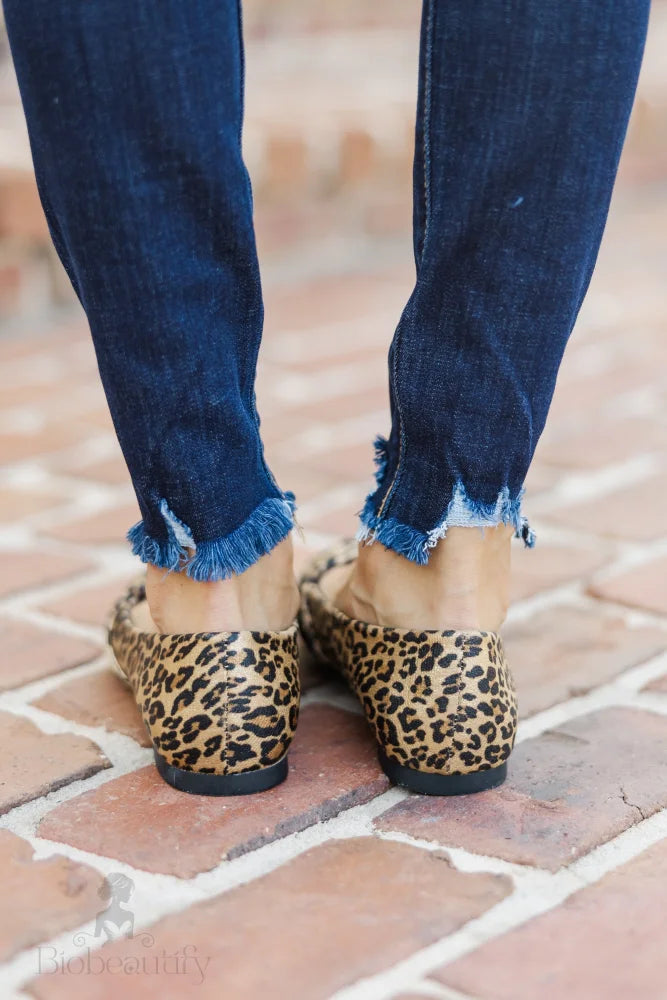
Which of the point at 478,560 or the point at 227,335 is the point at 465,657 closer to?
the point at 478,560

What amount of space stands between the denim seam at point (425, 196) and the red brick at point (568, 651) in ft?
1.12

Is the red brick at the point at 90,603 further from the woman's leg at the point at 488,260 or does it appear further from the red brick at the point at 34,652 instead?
the woman's leg at the point at 488,260

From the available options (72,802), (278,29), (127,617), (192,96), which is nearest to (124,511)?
(127,617)

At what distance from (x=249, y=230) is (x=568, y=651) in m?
0.71

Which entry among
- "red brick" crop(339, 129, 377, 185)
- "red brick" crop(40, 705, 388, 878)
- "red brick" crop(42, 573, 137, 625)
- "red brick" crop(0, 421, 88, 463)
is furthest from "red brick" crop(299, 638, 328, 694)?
"red brick" crop(339, 129, 377, 185)

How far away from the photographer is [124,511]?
74.5 inches

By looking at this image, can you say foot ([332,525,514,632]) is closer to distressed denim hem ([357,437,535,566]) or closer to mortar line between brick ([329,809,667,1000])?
distressed denim hem ([357,437,535,566])

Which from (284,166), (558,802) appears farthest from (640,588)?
(284,166)

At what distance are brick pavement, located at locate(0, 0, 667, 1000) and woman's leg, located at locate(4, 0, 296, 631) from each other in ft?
0.68

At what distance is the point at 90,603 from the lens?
1562 millimetres

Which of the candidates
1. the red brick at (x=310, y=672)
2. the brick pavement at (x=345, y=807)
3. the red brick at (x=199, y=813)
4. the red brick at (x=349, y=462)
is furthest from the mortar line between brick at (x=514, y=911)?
the red brick at (x=349, y=462)

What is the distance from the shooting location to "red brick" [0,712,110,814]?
1087 millimetres

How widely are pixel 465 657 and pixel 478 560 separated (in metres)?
0.09

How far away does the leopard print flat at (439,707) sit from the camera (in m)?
1.03
